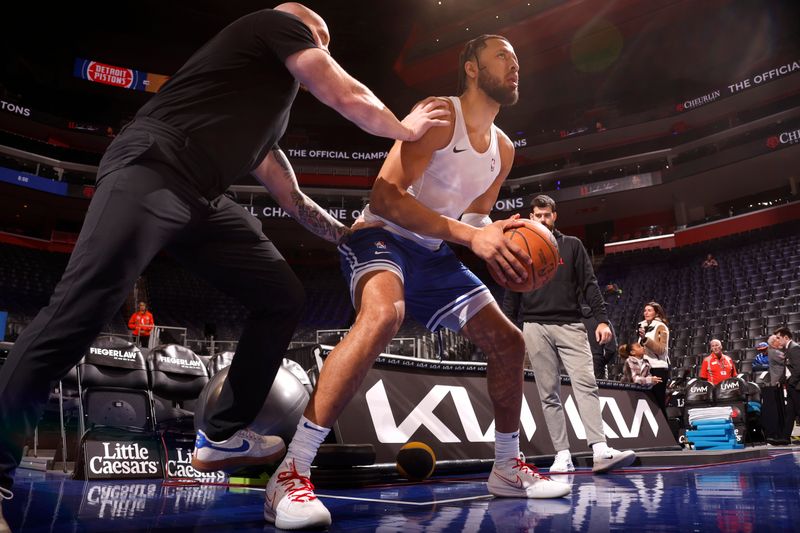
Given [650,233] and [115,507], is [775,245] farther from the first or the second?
[115,507]

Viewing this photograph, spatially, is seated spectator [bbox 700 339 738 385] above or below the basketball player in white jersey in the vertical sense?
below

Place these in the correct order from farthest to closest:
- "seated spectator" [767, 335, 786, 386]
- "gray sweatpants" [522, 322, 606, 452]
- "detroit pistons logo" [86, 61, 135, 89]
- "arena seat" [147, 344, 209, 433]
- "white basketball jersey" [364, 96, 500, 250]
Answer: "detroit pistons logo" [86, 61, 135, 89], "seated spectator" [767, 335, 786, 386], "arena seat" [147, 344, 209, 433], "gray sweatpants" [522, 322, 606, 452], "white basketball jersey" [364, 96, 500, 250]

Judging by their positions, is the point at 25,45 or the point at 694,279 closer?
the point at 694,279

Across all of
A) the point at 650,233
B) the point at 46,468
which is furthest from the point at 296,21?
the point at 650,233

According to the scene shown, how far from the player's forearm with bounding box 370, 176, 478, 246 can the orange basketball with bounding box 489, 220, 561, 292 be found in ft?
0.54

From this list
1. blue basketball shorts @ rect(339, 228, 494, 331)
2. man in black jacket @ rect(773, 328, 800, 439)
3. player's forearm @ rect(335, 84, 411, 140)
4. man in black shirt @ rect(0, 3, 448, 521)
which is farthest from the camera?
man in black jacket @ rect(773, 328, 800, 439)

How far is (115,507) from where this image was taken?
7.48ft

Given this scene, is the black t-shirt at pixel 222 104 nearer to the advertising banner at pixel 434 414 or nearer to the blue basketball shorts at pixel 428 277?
the blue basketball shorts at pixel 428 277

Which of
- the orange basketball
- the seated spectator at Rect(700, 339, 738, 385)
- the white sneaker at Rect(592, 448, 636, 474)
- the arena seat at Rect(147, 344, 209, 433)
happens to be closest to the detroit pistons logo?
the arena seat at Rect(147, 344, 209, 433)

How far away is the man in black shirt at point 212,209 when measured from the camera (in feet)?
5.03

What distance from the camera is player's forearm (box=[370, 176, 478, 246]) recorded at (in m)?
2.17

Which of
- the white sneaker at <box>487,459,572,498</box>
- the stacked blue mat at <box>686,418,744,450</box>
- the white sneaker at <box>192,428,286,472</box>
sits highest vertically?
the white sneaker at <box>192,428,286,472</box>

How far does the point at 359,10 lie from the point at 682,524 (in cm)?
2354

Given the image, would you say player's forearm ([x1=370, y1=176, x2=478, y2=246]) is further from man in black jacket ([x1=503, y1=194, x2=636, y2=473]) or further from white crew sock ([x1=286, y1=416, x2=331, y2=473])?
man in black jacket ([x1=503, y1=194, x2=636, y2=473])
